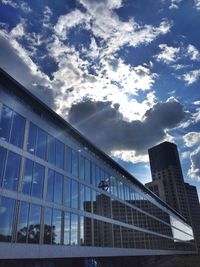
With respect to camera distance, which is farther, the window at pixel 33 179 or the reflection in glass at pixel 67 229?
the reflection in glass at pixel 67 229

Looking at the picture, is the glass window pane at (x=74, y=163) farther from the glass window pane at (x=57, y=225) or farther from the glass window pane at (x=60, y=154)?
the glass window pane at (x=57, y=225)

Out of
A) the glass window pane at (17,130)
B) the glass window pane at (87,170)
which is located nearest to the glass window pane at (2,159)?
the glass window pane at (17,130)

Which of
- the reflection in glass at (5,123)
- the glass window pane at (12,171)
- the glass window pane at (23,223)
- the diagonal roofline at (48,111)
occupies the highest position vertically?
the diagonal roofline at (48,111)

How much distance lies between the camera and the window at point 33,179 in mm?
23203

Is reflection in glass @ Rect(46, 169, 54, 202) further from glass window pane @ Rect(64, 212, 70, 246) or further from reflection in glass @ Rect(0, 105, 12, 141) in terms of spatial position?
reflection in glass @ Rect(0, 105, 12, 141)

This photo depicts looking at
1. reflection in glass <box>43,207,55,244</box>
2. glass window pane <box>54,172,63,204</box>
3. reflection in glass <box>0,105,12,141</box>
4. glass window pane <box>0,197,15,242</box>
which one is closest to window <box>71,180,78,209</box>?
glass window pane <box>54,172,63,204</box>

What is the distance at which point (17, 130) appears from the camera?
23.4 meters

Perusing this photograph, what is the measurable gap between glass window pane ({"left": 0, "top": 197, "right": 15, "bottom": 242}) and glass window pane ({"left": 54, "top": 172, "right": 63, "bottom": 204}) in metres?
7.01

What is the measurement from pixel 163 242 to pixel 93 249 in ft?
139

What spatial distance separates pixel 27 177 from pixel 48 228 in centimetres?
574

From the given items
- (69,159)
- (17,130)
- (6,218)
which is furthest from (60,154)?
(6,218)

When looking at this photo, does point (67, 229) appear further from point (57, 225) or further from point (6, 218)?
point (6, 218)

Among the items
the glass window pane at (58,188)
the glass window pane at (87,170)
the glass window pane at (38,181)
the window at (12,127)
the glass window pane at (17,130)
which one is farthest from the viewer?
the glass window pane at (87,170)

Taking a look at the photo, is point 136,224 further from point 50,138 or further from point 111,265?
point 50,138
